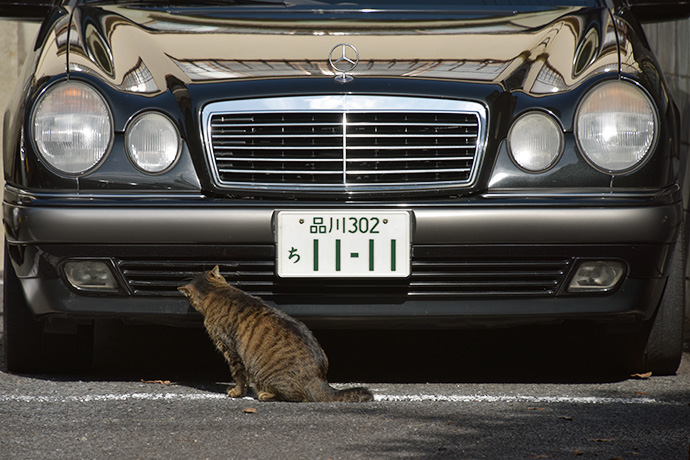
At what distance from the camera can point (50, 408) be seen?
12.5 feet

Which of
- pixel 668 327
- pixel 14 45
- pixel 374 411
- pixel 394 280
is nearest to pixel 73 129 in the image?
pixel 394 280

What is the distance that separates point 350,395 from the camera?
3.86m

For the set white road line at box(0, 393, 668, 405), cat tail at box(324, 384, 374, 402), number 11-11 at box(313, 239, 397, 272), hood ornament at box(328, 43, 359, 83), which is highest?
hood ornament at box(328, 43, 359, 83)

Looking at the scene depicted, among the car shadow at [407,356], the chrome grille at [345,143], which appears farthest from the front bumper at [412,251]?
the car shadow at [407,356]

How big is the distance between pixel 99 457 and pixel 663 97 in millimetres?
2176

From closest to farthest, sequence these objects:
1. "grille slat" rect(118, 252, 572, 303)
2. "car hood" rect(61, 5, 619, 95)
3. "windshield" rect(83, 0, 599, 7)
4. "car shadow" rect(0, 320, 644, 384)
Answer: "grille slat" rect(118, 252, 572, 303) → "car hood" rect(61, 5, 619, 95) → "car shadow" rect(0, 320, 644, 384) → "windshield" rect(83, 0, 599, 7)

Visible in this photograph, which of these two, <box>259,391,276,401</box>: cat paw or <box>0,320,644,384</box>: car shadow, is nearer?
<box>259,391,276,401</box>: cat paw

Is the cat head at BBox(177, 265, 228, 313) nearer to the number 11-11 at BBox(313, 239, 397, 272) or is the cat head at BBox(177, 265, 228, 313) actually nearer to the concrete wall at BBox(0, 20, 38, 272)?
the number 11-11 at BBox(313, 239, 397, 272)

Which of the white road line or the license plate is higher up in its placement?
the license plate

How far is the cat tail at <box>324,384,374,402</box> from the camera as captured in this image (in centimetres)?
385

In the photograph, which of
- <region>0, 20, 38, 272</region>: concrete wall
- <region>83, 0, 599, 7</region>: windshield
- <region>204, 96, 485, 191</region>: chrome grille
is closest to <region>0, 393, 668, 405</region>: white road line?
<region>204, 96, 485, 191</region>: chrome grille

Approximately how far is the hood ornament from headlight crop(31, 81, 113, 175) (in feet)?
2.46

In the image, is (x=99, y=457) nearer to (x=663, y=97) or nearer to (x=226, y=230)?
(x=226, y=230)

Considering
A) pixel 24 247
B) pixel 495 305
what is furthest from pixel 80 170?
pixel 495 305
